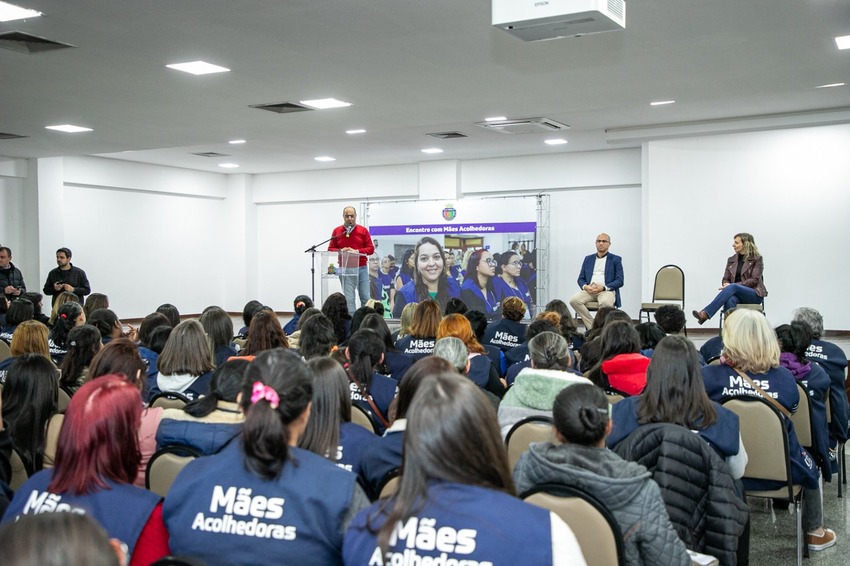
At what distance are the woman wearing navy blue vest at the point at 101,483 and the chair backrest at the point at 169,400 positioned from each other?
74.4 inches

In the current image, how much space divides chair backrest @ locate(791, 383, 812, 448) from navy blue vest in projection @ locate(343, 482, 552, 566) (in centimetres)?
300

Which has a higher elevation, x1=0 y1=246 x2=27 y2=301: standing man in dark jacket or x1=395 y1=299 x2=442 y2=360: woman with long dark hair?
x1=0 y1=246 x2=27 y2=301: standing man in dark jacket

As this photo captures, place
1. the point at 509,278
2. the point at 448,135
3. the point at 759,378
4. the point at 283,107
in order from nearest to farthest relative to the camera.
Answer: the point at 759,378 < the point at 283,107 < the point at 448,135 < the point at 509,278

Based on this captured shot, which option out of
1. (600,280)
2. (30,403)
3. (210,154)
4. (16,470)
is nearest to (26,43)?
(30,403)

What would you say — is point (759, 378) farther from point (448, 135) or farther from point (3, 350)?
point (448, 135)

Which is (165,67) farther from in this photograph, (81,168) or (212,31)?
(81,168)

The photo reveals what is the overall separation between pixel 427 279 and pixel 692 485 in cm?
1232

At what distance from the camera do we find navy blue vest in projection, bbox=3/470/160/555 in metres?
1.88

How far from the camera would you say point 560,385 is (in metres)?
3.36

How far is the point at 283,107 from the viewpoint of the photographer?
9.04 meters

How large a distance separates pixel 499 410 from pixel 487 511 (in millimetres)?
2022

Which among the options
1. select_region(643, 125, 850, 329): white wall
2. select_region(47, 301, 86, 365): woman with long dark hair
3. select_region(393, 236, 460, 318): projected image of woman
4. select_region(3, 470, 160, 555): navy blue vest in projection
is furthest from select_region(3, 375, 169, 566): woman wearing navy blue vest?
select_region(393, 236, 460, 318): projected image of woman

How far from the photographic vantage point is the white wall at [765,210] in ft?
36.7

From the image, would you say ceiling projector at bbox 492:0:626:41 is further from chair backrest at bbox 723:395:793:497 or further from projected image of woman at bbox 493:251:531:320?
projected image of woman at bbox 493:251:531:320
